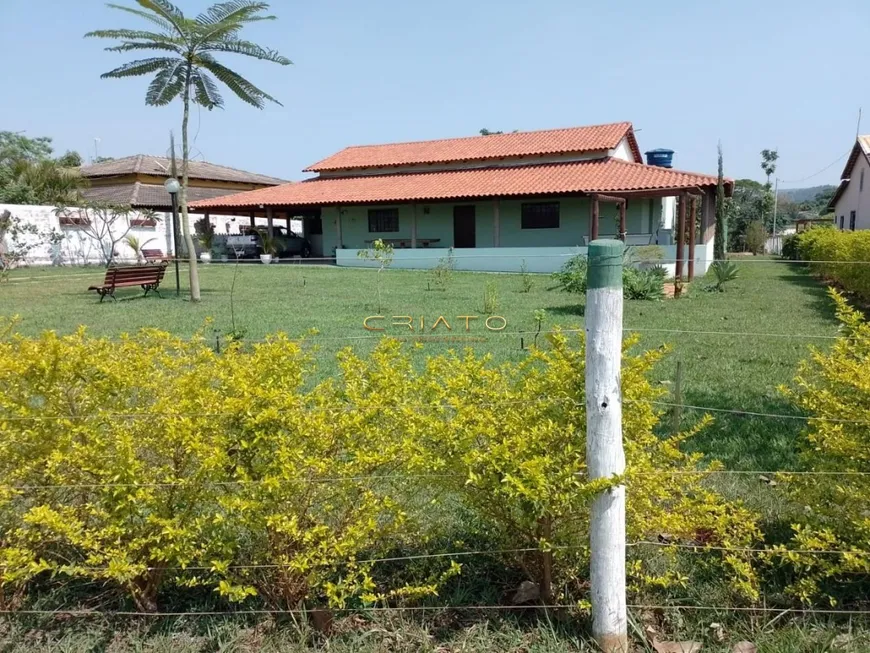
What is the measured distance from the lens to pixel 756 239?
3938 cm

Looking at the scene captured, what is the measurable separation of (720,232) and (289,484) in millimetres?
31622

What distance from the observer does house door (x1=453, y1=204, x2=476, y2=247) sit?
1030 inches

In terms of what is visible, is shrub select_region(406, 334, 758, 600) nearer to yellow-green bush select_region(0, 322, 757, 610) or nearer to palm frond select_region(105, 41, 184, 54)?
yellow-green bush select_region(0, 322, 757, 610)

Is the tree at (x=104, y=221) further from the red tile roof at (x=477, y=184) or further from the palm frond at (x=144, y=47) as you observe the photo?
the palm frond at (x=144, y=47)

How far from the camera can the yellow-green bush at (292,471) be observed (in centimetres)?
226

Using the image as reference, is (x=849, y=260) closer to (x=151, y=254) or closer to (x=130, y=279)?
(x=130, y=279)

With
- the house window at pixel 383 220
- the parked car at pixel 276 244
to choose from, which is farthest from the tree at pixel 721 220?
the parked car at pixel 276 244

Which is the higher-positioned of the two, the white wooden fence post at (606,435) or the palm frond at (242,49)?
the palm frond at (242,49)

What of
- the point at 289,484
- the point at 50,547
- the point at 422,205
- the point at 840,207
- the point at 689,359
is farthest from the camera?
the point at 840,207

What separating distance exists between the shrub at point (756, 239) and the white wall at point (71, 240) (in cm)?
3368

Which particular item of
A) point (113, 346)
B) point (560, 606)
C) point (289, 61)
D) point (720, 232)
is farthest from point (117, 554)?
point (720, 232)

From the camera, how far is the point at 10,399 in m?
2.56

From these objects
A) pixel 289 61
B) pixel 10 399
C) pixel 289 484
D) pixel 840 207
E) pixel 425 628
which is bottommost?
pixel 425 628

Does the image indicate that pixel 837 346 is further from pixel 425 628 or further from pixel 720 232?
pixel 720 232
